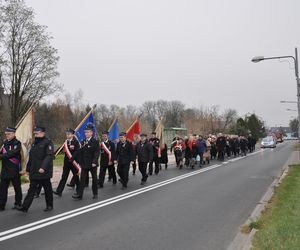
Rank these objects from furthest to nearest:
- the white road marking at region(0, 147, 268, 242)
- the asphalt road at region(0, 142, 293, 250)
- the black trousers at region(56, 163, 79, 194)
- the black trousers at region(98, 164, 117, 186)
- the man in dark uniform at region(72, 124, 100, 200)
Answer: the black trousers at region(98, 164, 117, 186) < the black trousers at region(56, 163, 79, 194) < the man in dark uniform at region(72, 124, 100, 200) < the white road marking at region(0, 147, 268, 242) < the asphalt road at region(0, 142, 293, 250)

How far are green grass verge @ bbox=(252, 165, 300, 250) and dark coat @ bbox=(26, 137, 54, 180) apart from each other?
4216 mm

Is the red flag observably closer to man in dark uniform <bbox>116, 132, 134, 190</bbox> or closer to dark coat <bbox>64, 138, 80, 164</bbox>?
man in dark uniform <bbox>116, 132, 134, 190</bbox>

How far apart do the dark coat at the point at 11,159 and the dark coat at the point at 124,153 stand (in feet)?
13.8

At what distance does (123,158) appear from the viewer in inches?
514

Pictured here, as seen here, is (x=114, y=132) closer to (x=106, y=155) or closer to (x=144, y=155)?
(x=144, y=155)

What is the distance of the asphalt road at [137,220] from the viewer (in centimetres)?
655

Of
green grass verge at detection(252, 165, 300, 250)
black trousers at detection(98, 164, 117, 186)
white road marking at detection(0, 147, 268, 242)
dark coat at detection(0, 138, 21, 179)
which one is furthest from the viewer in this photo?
black trousers at detection(98, 164, 117, 186)

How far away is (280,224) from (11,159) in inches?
219

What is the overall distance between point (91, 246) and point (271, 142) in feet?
165

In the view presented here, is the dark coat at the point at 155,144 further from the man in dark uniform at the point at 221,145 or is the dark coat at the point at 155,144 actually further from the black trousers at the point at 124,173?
the man in dark uniform at the point at 221,145

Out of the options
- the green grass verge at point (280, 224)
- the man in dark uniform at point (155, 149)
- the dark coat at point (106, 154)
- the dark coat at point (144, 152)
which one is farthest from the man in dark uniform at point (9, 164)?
the man in dark uniform at point (155, 149)

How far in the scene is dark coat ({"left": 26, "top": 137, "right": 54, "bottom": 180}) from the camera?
8828 mm

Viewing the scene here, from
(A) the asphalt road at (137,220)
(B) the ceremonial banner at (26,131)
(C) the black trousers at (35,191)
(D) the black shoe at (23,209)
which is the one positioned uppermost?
(B) the ceremonial banner at (26,131)

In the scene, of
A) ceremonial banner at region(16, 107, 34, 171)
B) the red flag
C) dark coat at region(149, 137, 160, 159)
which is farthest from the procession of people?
dark coat at region(149, 137, 160, 159)
